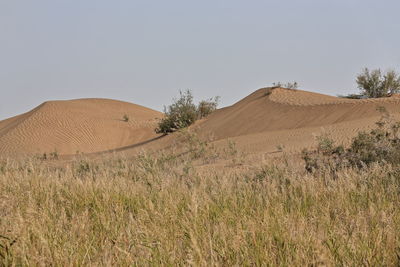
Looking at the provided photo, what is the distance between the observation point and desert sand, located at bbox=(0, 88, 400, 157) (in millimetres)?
20641

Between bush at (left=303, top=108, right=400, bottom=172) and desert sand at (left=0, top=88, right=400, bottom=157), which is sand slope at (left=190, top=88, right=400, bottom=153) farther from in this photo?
bush at (left=303, top=108, right=400, bottom=172)

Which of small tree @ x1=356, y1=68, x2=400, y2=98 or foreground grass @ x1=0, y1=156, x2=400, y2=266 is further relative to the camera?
small tree @ x1=356, y1=68, x2=400, y2=98

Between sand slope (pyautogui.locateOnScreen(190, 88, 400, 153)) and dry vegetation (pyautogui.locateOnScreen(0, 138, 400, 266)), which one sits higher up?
sand slope (pyautogui.locateOnScreen(190, 88, 400, 153))

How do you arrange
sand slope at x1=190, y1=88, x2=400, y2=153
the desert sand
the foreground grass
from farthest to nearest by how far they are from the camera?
1. the desert sand
2. sand slope at x1=190, y1=88, x2=400, y2=153
3. the foreground grass

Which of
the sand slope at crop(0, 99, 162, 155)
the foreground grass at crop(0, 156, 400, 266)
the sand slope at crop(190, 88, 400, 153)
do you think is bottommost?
the foreground grass at crop(0, 156, 400, 266)

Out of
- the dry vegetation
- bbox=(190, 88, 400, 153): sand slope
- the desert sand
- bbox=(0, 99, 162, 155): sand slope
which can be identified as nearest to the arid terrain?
the dry vegetation

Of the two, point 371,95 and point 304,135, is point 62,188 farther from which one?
point 371,95

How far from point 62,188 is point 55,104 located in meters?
39.5

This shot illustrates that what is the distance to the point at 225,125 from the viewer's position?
3038 centimetres

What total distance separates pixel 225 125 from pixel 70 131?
43.1 ft

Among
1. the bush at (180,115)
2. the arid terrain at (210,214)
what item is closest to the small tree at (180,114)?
the bush at (180,115)

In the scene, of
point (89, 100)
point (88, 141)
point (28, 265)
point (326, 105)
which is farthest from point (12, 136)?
point (28, 265)

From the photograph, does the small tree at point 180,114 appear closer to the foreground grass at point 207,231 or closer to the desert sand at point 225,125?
the desert sand at point 225,125

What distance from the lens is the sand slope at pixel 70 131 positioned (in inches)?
1372
